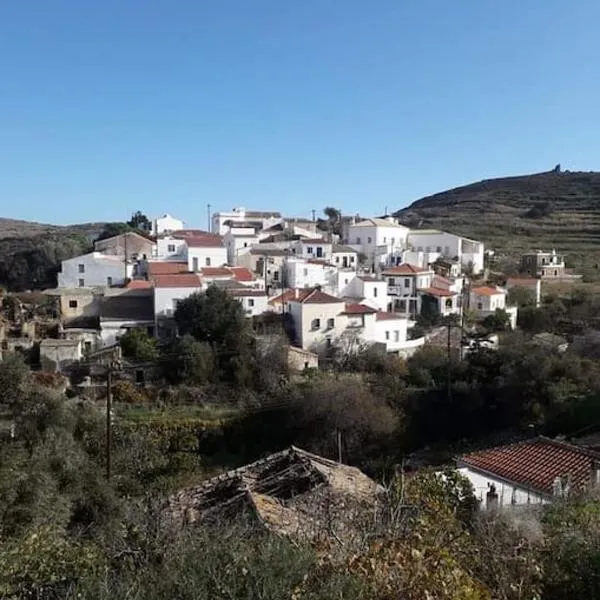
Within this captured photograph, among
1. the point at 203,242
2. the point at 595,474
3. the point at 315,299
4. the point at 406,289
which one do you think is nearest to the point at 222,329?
the point at 315,299

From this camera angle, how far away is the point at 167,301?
96.5 ft

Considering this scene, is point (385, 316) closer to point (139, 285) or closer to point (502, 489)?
point (139, 285)

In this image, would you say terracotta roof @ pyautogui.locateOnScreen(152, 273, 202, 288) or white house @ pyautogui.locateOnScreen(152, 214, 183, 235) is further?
white house @ pyautogui.locateOnScreen(152, 214, 183, 235)

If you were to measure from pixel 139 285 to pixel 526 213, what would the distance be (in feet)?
194

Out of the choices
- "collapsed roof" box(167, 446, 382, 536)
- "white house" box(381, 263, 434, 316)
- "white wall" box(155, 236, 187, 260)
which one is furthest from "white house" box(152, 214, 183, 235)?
"collapsed roof" box(167, 446, 382, 536)

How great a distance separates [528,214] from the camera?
7588 cm

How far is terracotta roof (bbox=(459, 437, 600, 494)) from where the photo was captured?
11.2 meters

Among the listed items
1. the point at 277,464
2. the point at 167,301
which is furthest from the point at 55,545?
the point at 167,301

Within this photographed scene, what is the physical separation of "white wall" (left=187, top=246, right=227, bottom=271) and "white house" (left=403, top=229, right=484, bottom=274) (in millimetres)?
16040

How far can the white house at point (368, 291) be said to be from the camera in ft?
115

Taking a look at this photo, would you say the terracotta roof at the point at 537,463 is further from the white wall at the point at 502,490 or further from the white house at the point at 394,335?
the white house at the point at 394,335

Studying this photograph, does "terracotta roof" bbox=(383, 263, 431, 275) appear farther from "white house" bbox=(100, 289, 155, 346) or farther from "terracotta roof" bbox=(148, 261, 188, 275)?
"white house" bbox=(100, 289, 155, 346)

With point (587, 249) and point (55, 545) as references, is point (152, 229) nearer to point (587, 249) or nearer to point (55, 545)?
point (587, 249)

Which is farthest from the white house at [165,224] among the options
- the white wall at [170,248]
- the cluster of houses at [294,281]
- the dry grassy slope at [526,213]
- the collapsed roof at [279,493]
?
the collapsed roof at [279,493]
